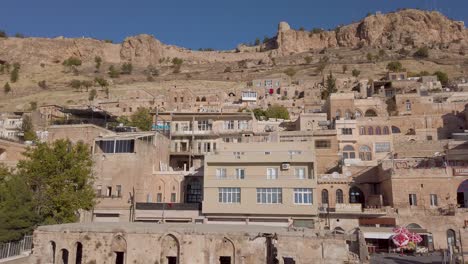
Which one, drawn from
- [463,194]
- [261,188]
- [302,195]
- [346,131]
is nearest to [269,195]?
[261,188]

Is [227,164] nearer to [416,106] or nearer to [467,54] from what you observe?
[416,106]

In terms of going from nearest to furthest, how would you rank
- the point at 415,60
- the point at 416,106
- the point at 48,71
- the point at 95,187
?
1. the point at 95,187
2. the point at 416,106
3. the point at 415,60
4. the point at 48,71

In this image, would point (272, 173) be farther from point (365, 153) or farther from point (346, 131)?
point (365, 153)

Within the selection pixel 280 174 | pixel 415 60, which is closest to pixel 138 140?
pixel 280 174

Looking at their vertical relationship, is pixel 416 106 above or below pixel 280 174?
above

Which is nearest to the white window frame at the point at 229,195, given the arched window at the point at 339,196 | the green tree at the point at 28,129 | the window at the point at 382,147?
the arched window at the point at 339,196

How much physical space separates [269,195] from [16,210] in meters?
17.1

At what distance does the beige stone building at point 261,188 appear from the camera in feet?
99.1

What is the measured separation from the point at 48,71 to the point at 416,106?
9908cm

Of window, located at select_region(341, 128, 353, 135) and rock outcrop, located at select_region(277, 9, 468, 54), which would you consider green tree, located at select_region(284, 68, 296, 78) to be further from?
window, located at select_region(341, 128, 353, 135)

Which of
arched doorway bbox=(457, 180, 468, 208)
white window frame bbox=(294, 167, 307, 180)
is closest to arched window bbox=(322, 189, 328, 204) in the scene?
white window frame bbox=(294, 167, 307, 180)

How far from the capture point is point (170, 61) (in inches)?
5064

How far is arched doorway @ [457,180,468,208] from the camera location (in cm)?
3136

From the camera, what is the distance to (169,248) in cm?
1961
